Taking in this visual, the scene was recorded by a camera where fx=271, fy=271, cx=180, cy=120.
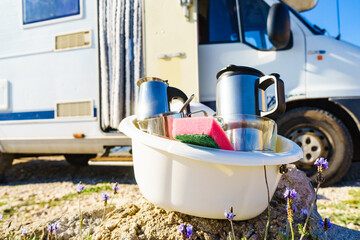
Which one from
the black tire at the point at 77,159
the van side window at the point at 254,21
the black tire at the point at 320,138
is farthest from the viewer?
the black tire at the point at 77,159

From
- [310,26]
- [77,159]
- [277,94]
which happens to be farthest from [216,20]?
[77,159]

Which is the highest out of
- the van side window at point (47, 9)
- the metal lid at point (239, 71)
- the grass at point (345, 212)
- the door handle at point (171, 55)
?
the van side window at point (47, 9)

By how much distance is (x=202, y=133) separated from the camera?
1.01 metres

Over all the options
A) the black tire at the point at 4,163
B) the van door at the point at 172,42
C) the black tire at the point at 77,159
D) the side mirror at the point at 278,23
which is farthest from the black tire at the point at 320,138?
the black tire at the point at 4,163

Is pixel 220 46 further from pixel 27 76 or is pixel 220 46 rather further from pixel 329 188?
pixel 27 76

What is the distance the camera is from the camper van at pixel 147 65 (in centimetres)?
273

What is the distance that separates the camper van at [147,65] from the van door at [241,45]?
0.04 ft

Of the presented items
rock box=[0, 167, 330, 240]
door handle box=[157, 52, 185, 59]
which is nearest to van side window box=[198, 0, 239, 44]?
door handle box=[157, 52, 185, 59]

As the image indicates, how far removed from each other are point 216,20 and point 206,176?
2.40m

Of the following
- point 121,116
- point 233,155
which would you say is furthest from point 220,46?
point 233,155

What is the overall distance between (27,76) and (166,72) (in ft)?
6.15

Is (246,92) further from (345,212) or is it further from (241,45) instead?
(241,45)

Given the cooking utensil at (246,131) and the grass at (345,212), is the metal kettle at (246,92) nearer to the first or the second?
the cooking utensil at (246,131)

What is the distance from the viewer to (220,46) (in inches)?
116
